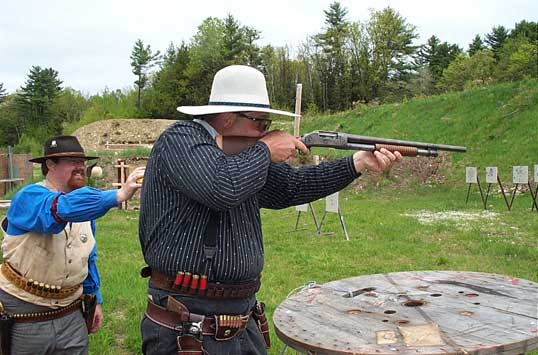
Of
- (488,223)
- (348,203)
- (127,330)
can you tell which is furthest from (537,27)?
(127,330)

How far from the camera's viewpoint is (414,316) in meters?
2.81

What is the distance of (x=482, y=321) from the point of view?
2.65 m

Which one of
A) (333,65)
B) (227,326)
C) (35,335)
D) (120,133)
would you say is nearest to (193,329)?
(227,326)

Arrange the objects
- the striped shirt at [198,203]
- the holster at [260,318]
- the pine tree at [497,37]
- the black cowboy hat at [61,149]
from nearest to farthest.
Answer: the striped shirt at [198,203], the holster at [260,318], the black cowboy hat at [61,149], the pine tree at [497,37]

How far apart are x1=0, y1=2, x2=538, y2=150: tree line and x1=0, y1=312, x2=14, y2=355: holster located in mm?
39129

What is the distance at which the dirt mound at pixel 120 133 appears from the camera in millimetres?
36281

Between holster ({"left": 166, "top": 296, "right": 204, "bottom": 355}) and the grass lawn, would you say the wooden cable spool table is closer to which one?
holster ({"left": 166, "top": 296, "right": 204, "bottom": 355})

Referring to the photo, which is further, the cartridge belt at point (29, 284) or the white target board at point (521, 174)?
the white target board at point (521, 174)

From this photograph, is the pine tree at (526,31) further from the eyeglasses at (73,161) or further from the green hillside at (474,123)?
the eyeglasses at (73,161)

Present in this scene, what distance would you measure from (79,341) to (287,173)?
64.4 inches

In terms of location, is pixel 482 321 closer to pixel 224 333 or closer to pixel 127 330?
pixel 224 333

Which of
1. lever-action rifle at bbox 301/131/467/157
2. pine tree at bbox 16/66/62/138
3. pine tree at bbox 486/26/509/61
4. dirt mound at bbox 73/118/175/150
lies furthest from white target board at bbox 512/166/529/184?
pine tree at bbox 16/66/62/138

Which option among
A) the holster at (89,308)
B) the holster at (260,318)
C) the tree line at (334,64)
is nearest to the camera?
the holster at (260,318)

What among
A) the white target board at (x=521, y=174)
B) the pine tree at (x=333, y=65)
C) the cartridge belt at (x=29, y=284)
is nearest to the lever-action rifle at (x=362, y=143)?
the cartridge belt at (x=29, y=284)
